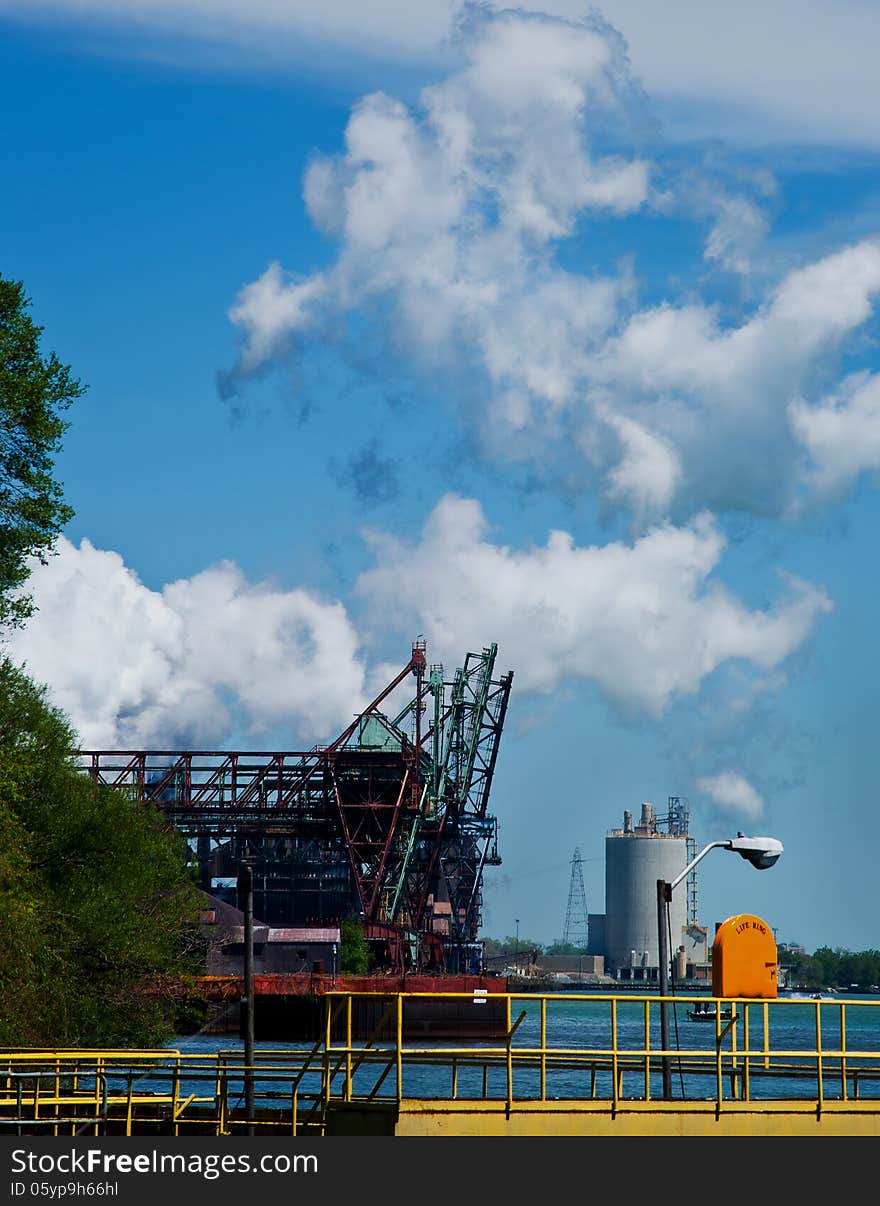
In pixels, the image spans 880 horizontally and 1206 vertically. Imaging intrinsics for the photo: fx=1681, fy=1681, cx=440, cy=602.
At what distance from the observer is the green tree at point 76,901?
43125 mm

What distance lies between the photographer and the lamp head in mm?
26938

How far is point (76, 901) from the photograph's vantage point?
4747 cm

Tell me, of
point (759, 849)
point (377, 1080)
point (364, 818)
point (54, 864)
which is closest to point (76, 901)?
point (54, 864)

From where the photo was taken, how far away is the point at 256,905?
149 metres

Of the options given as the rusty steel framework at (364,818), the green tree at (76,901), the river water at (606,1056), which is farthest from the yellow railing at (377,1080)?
the rusty steel framework at (364,818)

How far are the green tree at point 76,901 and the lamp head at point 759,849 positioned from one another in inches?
755

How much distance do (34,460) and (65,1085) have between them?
41.8ft

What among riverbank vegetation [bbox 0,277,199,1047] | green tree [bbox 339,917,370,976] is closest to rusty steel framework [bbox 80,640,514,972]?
green tree [bbox 339,917,370,976]

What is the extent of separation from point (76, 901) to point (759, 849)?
26.0 metres

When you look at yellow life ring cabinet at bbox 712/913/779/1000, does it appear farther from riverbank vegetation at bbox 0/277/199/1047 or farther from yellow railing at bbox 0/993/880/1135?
riverbank vegetation at bbox 0/277/199/1047

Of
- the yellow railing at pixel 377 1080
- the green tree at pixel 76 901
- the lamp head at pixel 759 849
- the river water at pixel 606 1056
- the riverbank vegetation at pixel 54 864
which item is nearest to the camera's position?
the yellow railing at pixel 377 1080

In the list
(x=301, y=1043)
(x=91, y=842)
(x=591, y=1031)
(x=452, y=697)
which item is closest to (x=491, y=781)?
(x=452, y=697)

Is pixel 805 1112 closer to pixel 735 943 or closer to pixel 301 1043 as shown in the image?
pixel 735 943

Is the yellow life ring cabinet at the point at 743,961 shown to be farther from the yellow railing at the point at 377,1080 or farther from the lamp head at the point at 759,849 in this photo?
the lamp head at the point at 759,849
